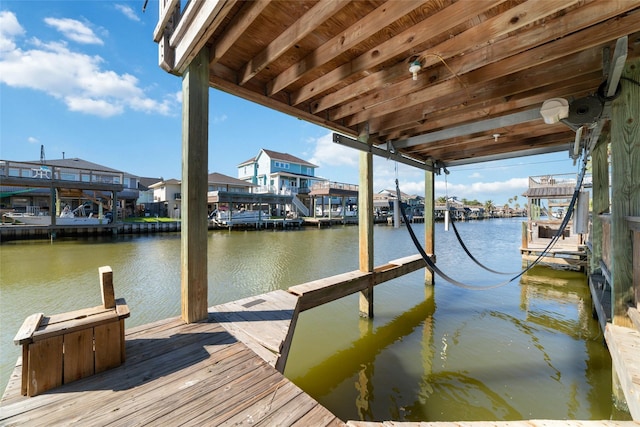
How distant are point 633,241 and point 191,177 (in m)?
4.08

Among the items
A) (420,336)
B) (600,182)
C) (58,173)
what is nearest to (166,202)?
(58,173)

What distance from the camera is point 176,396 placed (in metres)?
1.58

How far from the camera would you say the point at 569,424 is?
1204 millimetres

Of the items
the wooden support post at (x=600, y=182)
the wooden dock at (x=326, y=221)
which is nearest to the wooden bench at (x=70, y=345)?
the wooden support post at (x=600, y=182)

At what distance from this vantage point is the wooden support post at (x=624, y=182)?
7.32 feet

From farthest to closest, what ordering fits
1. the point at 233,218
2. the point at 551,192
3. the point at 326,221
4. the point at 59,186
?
the point at 326,221 → the point at 233,218 → the point at 59,186 → the point at 551,192

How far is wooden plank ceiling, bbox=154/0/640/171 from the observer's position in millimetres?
1884

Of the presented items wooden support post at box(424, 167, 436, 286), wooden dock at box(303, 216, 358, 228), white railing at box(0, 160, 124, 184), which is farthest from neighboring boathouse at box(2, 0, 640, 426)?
wooden dock at box(303, 216, 358, 228)

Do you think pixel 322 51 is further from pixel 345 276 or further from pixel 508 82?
pixel 345 276

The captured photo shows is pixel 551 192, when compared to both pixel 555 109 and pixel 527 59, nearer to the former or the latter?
pixel 555 109

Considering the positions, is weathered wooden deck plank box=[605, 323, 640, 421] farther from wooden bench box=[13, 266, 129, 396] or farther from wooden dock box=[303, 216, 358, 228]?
wooden dock box=[303, 216, 358, 228]

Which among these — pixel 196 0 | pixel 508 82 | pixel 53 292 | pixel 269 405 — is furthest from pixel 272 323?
pixel 53 292

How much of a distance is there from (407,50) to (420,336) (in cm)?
390

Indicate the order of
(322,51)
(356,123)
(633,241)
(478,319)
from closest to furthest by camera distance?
(633,241) < (322,51) < (356,123) < (478,319)
